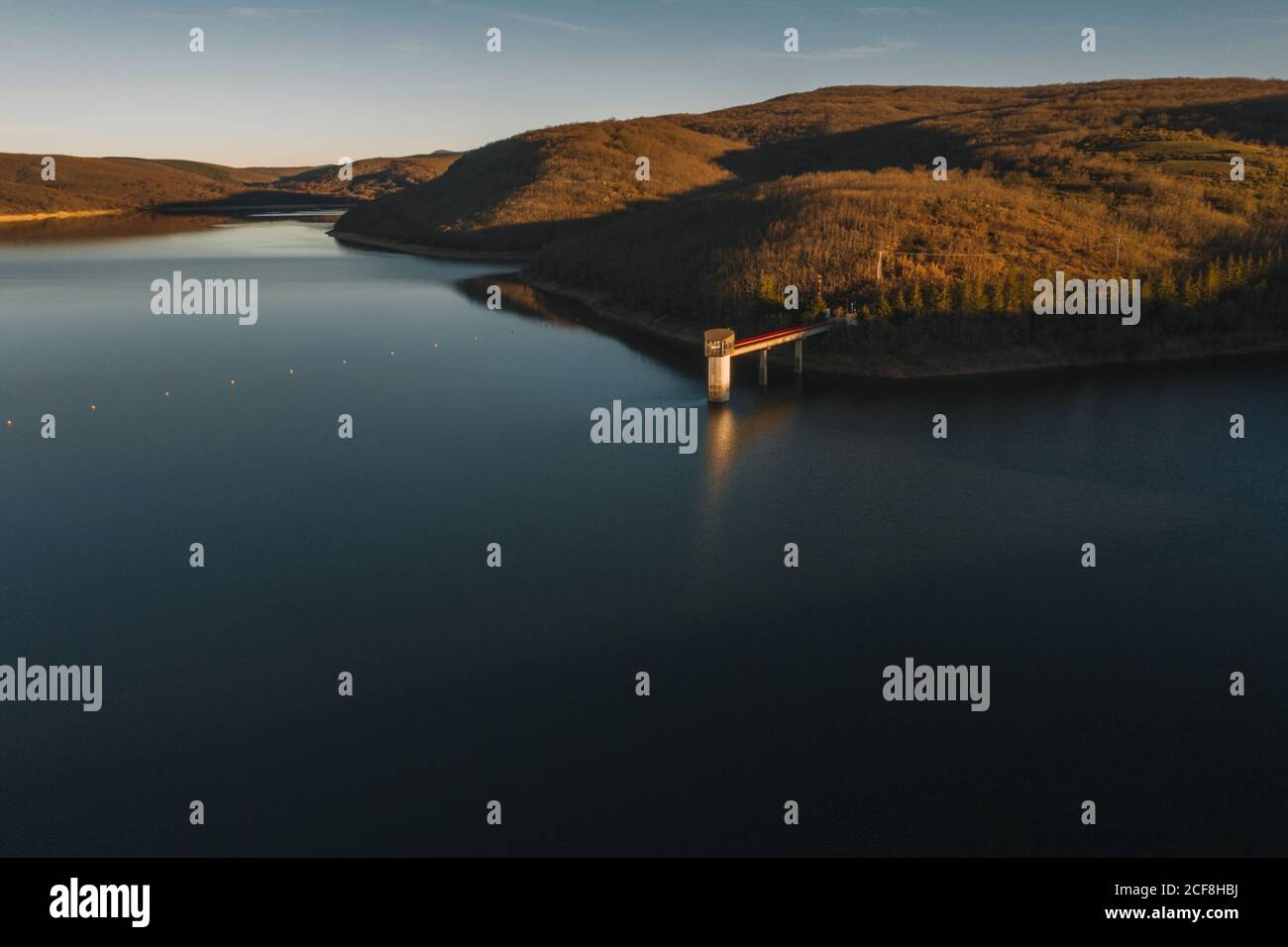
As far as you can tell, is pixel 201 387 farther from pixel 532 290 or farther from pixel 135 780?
pixel 532 290

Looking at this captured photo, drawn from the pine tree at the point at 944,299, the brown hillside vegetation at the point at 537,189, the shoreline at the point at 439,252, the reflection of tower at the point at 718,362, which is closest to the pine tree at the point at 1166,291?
the pine tree at the point at 944,299

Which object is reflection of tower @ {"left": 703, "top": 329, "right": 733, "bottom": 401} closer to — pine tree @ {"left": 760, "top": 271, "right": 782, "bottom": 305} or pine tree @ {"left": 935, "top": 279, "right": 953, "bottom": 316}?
pine tree @ {"left": 935, "top": 279, "right": 953, "bottom": 316}

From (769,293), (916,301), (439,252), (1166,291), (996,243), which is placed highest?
(439,252)

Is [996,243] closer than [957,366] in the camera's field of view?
No

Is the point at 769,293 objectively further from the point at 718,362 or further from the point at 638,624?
the point at 638,624

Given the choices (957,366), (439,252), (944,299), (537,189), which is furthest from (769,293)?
(537,189)

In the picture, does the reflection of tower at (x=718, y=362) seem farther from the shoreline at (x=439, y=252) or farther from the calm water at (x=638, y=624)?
the shoreline at (x=439, y=252)
